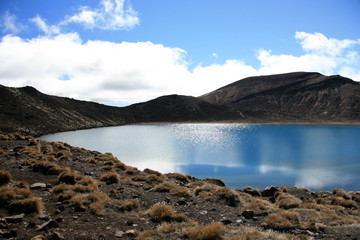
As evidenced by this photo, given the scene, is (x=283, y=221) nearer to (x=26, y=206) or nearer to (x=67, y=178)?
(x=26, y=206)

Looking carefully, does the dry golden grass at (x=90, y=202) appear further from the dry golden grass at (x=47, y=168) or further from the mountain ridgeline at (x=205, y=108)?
the mountain ridgeline at (x=205, y=108)

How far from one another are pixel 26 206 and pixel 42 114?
9817cm

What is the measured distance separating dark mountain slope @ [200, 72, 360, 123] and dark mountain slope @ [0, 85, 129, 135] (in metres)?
93.6

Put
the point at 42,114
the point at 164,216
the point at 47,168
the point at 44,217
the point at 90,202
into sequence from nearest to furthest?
1. the point at 44,217
2. the point at 164,216
3. the point at 90,202
4. the point at 47,168
5. the point at 42,114

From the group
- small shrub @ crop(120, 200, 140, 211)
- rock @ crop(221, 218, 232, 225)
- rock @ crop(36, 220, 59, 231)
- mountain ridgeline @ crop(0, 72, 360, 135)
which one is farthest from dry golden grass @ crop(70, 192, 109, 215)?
mountain ridgeline @ crop(0, 72, 360, 135)

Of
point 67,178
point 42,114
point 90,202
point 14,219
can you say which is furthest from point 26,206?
point 42,114

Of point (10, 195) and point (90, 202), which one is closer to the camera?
point (10, 195)

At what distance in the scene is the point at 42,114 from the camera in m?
92.6

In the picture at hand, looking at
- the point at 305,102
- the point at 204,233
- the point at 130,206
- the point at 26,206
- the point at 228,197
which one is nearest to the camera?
the point at 204,233

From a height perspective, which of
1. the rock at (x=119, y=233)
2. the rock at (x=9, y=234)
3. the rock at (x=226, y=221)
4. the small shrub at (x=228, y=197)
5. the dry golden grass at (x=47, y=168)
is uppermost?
the dry golden grass at (x=47, y=168)

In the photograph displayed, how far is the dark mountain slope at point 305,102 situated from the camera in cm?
14388

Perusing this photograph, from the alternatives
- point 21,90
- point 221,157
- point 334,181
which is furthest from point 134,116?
point 334,181

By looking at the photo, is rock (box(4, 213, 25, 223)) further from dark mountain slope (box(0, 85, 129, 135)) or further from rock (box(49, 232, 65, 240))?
dark mountain slope (box(0, 85, 129, 135))

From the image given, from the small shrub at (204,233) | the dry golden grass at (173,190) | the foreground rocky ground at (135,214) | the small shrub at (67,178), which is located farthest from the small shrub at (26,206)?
the dry golden grass at (173,190)
